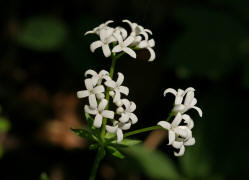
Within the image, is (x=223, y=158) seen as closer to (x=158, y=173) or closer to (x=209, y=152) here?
(x=209, y=152)

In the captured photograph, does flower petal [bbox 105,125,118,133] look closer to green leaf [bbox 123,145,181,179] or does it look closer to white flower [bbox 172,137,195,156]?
white flower [bbox 172,137,195,156]

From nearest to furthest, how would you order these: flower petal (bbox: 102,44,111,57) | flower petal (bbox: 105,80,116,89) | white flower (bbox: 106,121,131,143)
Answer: white flower (bbox: 106,121,131,143) < flower petal (bbox: 105,80,116,89) < flower petal (bbox: 102,44,111,57)

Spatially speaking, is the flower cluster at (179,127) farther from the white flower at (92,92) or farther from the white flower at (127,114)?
the white flower at (92,92)

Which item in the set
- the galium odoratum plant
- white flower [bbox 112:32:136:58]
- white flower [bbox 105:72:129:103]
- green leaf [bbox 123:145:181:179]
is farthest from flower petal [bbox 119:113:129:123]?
green leaf [bbox 123:145:181:179]

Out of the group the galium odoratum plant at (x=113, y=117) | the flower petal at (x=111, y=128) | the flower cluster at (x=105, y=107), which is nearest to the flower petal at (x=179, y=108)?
the galium odoratum plant at (x=113, y=117)

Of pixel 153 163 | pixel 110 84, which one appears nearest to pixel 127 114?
pixel 110 84

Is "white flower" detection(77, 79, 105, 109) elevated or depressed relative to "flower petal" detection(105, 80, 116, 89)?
depressed

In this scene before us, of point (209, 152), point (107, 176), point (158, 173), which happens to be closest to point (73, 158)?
point (107, 176)
